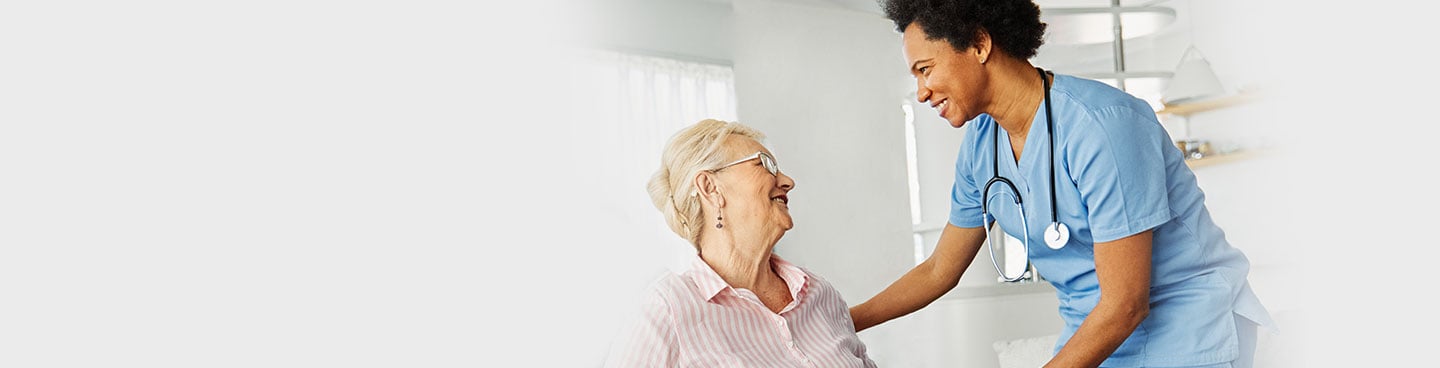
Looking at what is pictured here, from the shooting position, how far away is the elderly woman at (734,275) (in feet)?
5.09

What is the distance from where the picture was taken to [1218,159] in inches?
229

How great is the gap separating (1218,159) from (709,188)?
15.9 ft

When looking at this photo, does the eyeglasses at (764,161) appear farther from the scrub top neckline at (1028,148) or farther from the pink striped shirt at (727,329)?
the scrub top neckline at (1028,148)

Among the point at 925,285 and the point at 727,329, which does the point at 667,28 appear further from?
the point at 727,329

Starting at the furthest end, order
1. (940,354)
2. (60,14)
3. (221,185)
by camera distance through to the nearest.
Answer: (940,354), (221,185), (60,14)

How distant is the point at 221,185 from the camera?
1.51m

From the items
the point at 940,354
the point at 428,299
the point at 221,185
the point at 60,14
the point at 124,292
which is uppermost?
the point at 60,14

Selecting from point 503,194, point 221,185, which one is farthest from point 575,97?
point 221,185

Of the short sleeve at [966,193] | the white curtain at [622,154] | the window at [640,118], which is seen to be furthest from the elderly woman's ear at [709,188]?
the window at [640,118]

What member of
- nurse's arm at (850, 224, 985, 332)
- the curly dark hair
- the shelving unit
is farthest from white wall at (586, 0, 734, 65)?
the shelving unit

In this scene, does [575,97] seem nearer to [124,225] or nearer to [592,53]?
[592,53]

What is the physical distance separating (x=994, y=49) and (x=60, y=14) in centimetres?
114

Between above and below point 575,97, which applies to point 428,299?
below

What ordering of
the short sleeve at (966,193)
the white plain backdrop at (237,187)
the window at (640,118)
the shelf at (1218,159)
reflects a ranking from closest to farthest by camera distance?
the white plain backdrop at (237,187) < the short sleeve at (966,193) < the window at (640,118) < the shelf at (1218,159)
